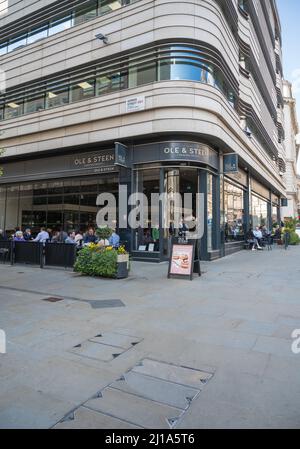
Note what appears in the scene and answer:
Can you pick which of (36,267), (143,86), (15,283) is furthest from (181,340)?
(143,86)

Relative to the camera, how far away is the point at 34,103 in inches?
761

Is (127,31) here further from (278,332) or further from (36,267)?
(278,332)

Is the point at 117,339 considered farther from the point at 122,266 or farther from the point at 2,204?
the point at 2,204

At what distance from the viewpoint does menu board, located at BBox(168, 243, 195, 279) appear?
33.8ft

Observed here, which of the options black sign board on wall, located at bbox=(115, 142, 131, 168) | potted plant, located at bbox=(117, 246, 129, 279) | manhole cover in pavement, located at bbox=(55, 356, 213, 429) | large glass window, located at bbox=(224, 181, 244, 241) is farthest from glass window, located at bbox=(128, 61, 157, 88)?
manhole cover in pavement, located at bbox=(55, 356, 213, 429)

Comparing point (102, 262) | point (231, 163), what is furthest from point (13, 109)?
point (102, 262)

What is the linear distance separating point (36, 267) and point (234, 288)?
786cm

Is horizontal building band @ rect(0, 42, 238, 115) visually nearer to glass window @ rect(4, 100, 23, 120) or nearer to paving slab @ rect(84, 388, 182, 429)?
glass window @ rect(4, 100, 23, 120)

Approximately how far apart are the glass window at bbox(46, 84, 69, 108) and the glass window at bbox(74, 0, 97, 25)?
11.4 ft

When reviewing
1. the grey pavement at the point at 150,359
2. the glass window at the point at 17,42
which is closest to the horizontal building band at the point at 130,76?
the glass window at the point at 17,42

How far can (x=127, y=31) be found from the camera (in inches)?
605

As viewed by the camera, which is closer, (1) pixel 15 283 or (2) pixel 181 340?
(2) pixel 181 340

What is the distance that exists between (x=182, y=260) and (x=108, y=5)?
13.9 metres

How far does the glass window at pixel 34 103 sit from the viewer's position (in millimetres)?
18922
